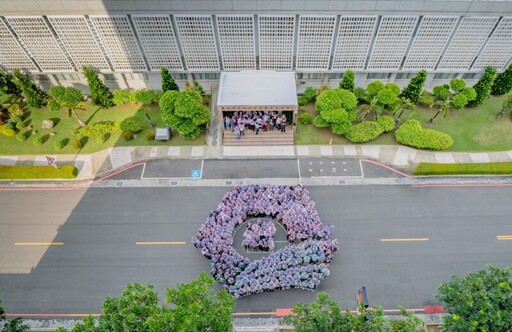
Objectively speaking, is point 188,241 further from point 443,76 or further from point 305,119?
point 443,76

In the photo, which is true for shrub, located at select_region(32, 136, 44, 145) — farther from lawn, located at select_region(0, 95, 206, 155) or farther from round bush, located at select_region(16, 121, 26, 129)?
round bush, located at select_region(16, 121, 26, 129)

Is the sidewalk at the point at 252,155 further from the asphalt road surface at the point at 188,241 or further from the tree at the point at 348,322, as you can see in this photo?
the tree at the point at 348,322

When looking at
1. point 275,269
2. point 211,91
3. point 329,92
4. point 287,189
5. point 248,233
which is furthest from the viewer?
point 211,91

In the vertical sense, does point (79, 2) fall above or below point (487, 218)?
above

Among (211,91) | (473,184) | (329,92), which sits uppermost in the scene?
(211,91)

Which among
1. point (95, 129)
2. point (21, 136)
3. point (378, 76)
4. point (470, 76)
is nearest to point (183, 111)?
point (95, 129)

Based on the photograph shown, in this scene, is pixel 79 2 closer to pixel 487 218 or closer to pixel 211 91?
pixel 211 91

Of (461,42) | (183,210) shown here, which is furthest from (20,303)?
(461,42)
